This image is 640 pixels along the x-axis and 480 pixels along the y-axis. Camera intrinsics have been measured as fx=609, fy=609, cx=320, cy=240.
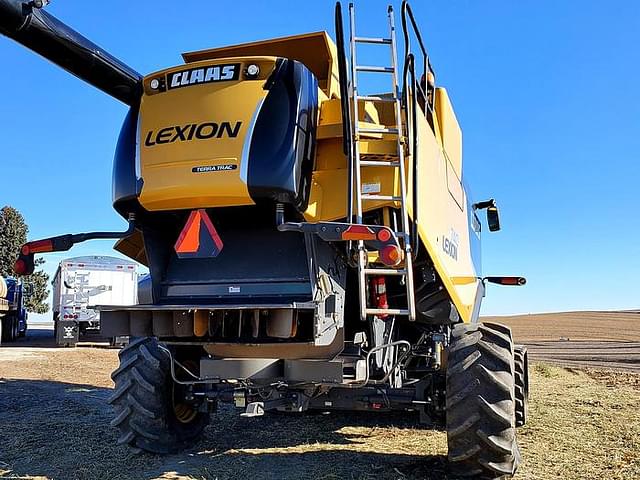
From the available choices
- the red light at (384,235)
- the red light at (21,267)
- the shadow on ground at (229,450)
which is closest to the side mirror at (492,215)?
the shadow on ground at (229,450)

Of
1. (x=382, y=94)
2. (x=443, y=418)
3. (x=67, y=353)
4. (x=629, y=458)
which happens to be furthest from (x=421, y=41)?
(x=67, y=353)

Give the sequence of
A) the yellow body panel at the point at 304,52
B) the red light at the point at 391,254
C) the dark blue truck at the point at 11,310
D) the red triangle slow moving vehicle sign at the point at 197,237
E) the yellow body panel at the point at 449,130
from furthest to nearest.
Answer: the dark blue truck at the point at 11,310, the yellow body panel at the point at 449,130, the yellow body panel at the point at 304,52, the red triangle slow moving vehicle sign at the point at 197,237, the red light at the point at 391,254

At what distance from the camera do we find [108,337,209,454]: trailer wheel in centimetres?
518

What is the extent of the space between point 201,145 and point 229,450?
2.90 meters

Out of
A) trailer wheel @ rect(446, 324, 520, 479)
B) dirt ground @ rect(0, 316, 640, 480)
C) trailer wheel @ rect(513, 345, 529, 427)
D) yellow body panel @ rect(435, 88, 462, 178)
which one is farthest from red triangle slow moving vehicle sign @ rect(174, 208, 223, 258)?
trailer wheel @ rect(513, 345, 529, 427)

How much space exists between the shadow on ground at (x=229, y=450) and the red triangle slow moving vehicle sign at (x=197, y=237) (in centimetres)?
177

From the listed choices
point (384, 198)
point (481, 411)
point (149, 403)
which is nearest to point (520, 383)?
point (481, 411)

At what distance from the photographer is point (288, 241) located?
4.71 meters

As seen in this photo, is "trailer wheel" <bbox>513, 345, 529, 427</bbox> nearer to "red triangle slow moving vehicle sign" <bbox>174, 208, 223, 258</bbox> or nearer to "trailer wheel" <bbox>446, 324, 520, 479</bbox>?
"trailer wheel" <bbox>446, 324, 520, 479</bbox>

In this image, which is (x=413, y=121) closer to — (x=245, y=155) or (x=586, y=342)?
(x=245, y=155)

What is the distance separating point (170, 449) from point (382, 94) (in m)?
3.75

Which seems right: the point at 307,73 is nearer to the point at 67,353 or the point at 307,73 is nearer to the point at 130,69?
the point at 130,69

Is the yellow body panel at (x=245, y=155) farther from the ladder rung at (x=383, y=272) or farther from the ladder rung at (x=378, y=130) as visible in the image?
the ladder rung at (x=383, y=272)

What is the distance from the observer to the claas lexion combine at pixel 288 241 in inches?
170
